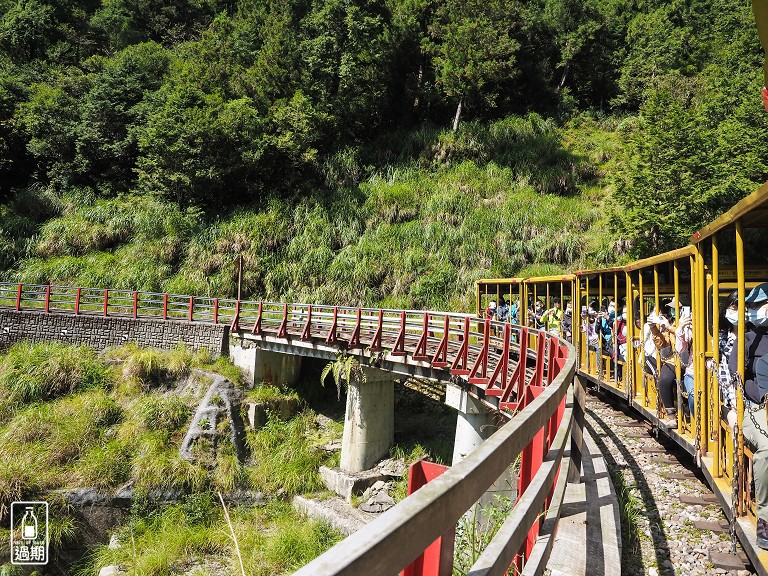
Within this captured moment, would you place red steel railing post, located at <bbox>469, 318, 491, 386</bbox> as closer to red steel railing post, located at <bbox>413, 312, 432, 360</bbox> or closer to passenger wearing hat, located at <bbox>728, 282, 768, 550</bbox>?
red steel railing post, located at <bbox>413, 312, 432, 360</bbox>

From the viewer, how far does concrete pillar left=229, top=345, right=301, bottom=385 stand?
58.0 feet

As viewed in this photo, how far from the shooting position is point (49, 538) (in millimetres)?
12273

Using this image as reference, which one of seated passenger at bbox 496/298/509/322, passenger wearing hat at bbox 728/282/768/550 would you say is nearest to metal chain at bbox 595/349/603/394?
seated passenger at bbox 496/298/509/322

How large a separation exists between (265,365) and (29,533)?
7.86 metres

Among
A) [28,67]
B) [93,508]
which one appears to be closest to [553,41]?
[28,67]

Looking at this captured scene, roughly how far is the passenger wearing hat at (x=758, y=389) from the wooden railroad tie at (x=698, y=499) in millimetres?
1641

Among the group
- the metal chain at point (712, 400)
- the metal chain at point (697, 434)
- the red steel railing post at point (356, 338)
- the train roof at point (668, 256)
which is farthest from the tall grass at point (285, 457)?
the metal chain at point (712, 400)

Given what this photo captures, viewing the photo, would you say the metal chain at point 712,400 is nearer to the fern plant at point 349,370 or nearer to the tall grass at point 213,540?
the tall grass at point 213,540

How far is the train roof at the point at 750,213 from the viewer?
3.82 meters

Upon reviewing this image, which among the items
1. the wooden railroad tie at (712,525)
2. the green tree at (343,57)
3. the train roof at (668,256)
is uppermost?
the green tree at (343,57)

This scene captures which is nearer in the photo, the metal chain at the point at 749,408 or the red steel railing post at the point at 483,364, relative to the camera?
the metal chain at the point at 749,408

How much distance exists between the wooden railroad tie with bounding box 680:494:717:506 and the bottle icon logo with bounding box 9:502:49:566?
45.1ft

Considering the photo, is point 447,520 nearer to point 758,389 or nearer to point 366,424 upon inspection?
point 758,389

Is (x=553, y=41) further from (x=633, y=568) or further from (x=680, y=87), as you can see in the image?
(x=633, y=568)
